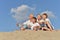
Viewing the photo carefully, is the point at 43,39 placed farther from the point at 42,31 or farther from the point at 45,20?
the point at 45,20

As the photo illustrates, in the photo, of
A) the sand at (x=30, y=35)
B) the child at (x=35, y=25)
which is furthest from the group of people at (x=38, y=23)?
the sand at (x=30, y=35)

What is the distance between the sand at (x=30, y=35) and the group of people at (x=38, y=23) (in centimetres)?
45

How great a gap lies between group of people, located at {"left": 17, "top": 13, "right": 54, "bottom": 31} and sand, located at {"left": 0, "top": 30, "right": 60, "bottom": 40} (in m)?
0.45

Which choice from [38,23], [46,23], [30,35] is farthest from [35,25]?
[30,35]

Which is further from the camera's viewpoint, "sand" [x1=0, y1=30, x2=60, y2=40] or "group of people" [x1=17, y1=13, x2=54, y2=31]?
"group of people" [x1=17, y1=13, x2=54, y2=31]

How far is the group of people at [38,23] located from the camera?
8.52m

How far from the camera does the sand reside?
7.49m

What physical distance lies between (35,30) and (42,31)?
429 mm

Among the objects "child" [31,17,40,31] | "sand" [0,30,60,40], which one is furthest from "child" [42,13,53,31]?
"sand" [0,30,60,40]

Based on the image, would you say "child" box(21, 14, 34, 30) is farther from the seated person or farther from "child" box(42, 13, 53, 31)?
"child" box(42, 13, 53, 31)

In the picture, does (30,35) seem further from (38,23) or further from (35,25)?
(38,23)

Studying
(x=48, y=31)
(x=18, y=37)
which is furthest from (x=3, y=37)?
(x=48, y=31)

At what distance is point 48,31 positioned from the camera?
27.1ft

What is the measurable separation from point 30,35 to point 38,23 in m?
1.08
